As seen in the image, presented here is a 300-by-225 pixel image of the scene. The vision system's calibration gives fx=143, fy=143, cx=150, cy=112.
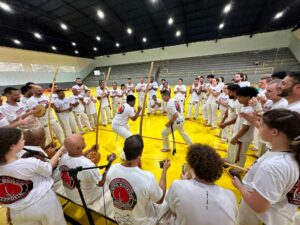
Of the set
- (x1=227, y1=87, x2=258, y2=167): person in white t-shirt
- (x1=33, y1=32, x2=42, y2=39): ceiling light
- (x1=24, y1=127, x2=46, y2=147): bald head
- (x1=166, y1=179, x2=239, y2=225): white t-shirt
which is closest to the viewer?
(x1=166, y1=179, x2=239, y2=225): white t-shirt

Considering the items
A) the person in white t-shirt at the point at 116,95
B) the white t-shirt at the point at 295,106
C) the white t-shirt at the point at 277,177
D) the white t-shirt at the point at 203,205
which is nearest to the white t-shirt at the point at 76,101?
the person in white t-shirt at the point at 116,95

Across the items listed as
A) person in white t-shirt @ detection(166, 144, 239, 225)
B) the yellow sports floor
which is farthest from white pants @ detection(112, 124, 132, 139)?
person in white t-shirt @ detection(166, 144, 239, 225)

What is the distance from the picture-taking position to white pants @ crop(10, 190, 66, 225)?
1527 millimetres

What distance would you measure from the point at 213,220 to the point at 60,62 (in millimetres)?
26624

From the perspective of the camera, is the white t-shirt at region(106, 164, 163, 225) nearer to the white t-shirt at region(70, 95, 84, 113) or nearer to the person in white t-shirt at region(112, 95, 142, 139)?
the person in white t-shirt at region(112, 95, 142, 139)

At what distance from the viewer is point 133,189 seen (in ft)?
4.97

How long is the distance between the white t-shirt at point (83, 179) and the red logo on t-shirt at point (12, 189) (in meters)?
0.50

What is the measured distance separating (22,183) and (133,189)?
3.79 feet

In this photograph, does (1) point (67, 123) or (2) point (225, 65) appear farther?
(2) point (225, 65)

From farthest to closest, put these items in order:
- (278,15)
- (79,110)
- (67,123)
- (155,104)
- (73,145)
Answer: (278,15) → (155,104) → (79,110) → (67,123) → (73,145)

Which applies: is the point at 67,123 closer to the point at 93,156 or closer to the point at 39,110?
the point at 39,110

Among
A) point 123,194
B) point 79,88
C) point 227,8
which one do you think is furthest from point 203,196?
point 227,8

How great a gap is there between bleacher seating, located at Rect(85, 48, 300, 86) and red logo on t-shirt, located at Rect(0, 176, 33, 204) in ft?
57.6

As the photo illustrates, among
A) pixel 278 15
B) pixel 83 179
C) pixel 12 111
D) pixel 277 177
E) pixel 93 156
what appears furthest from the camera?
pixel 278 15
